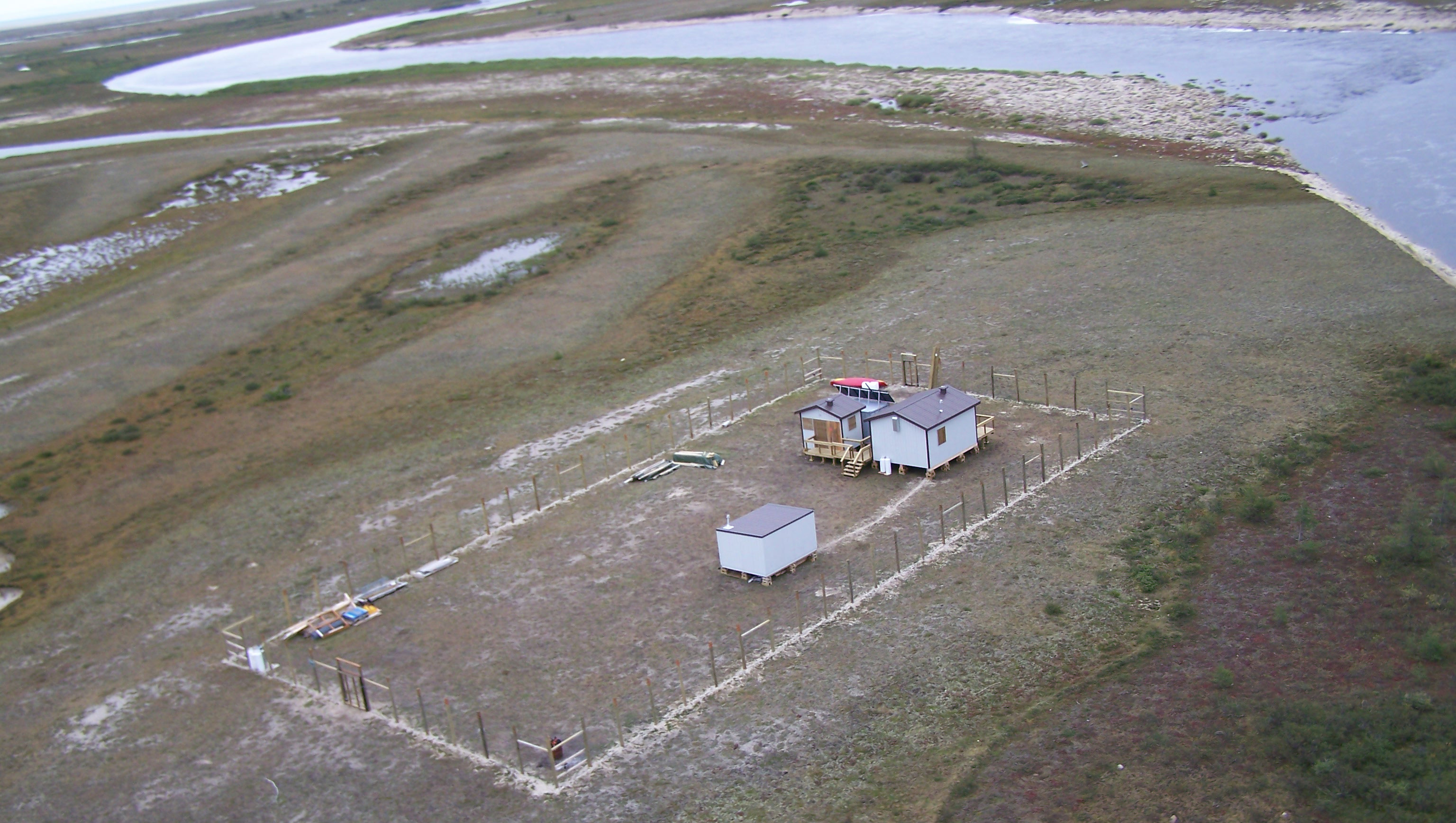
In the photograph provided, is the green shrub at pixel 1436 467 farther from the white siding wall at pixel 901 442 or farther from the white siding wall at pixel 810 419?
the white siding wall at pixel 810 419

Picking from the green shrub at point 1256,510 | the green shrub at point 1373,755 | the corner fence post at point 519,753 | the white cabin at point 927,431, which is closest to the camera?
the green shrub at point 1373,755

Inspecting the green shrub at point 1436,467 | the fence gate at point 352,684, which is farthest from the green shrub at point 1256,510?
the fence gate at point 352,684

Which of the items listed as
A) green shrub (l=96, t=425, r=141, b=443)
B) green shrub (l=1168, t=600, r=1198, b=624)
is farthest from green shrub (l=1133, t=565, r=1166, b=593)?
green shrub (l=96, t=425, r=141, b=443)

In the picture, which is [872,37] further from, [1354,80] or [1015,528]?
[1015,528]

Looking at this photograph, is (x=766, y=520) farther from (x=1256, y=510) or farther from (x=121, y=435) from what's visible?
(x=121, y=435)

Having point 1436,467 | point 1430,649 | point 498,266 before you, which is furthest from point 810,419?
point 498,266
